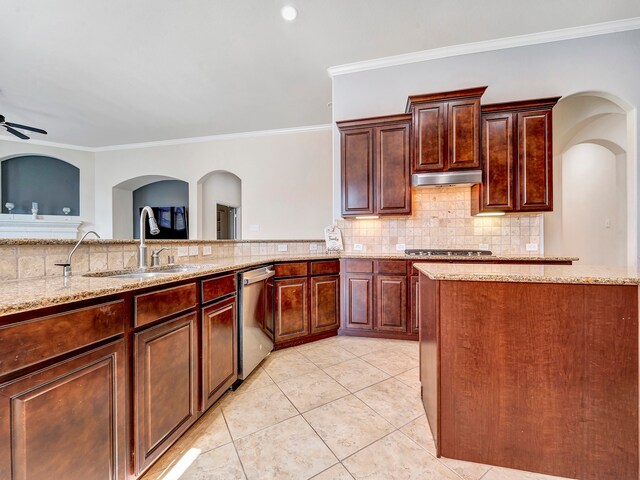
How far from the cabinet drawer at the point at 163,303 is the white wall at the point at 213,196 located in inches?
177

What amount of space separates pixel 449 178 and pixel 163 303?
8.88ft

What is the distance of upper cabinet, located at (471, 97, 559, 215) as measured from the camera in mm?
2691

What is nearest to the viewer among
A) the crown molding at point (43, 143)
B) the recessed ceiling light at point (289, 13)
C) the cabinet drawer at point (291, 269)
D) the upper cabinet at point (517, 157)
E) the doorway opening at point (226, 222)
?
the recessed ceiling light at point (289, 13)

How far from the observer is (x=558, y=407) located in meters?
1.21

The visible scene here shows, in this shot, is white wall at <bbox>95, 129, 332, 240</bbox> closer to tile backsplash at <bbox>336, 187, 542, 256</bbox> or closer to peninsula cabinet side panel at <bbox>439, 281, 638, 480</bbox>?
tile backsplash at <bbox>336, 187, 542, 256</bbox>

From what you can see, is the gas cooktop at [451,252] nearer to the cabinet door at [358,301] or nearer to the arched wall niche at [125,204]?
the cabinet door at [358,301]

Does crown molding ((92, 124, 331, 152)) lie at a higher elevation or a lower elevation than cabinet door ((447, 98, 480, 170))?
higher

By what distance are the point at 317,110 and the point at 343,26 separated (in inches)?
68.9

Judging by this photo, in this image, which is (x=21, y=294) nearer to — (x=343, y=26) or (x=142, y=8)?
(x=142, y=8)

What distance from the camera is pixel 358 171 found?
3.11 m

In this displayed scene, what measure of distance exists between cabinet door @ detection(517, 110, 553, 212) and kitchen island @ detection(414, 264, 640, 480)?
1816 millimetres

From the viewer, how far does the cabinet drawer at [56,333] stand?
74 centimetres

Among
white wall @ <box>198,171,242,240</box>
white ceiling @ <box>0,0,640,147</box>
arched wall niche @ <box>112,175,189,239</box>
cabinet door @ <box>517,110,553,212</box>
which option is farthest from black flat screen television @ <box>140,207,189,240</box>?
cabinet door @ <box>517,110,553,212</box>

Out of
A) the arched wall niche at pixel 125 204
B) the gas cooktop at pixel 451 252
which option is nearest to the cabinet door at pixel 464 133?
the gas cooktop at pixel 451 252
